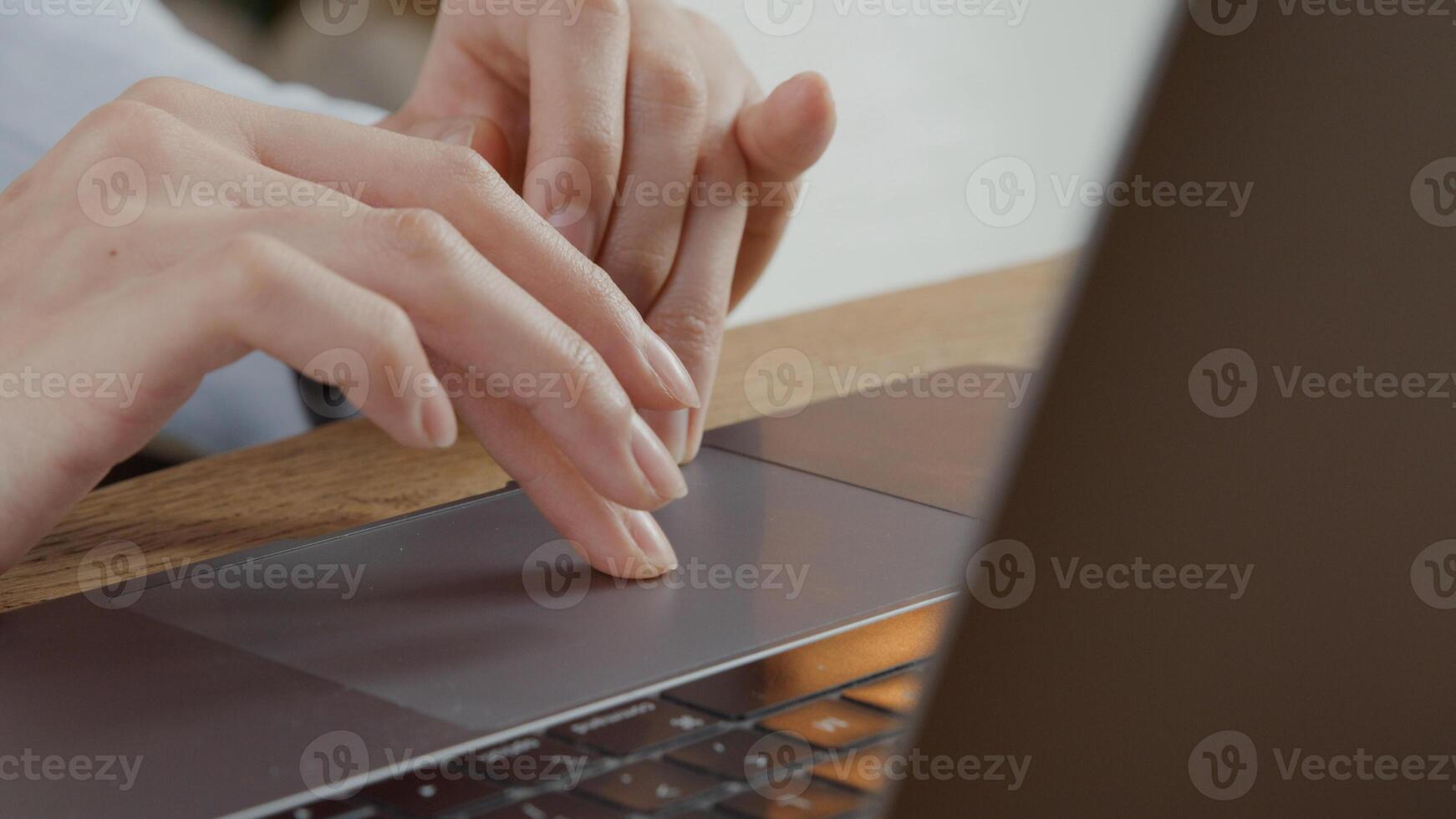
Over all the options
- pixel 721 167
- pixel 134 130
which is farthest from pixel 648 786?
pixel 721 167

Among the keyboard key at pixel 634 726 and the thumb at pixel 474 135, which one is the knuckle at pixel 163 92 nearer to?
the thumb at pixel 474 135

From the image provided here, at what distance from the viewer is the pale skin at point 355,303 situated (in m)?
0.44

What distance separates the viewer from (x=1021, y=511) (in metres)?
0.20

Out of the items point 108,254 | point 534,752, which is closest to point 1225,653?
point 534,752

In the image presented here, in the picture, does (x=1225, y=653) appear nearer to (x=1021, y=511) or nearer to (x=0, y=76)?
(x=1021, y=511)

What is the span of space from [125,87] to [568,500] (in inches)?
32.7

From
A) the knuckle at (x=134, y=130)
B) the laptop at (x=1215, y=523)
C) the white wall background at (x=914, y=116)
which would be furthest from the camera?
the white wall background at (x=914, y=116)

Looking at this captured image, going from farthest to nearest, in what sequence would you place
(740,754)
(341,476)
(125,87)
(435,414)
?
1. (125,87)
2. (341,476)
3. (435,414)
4. (740,754)

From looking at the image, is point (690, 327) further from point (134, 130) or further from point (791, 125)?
point (134, 130)

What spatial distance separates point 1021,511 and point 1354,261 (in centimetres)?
8

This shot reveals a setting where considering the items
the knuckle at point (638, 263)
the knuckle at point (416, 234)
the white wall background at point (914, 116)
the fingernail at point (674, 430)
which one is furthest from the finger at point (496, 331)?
the white wall background at point (914, 116)

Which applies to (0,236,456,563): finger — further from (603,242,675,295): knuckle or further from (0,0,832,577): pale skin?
(603,242,675,295): knuckle

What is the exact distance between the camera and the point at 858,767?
0.31m

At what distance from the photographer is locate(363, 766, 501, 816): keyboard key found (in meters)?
0.30
